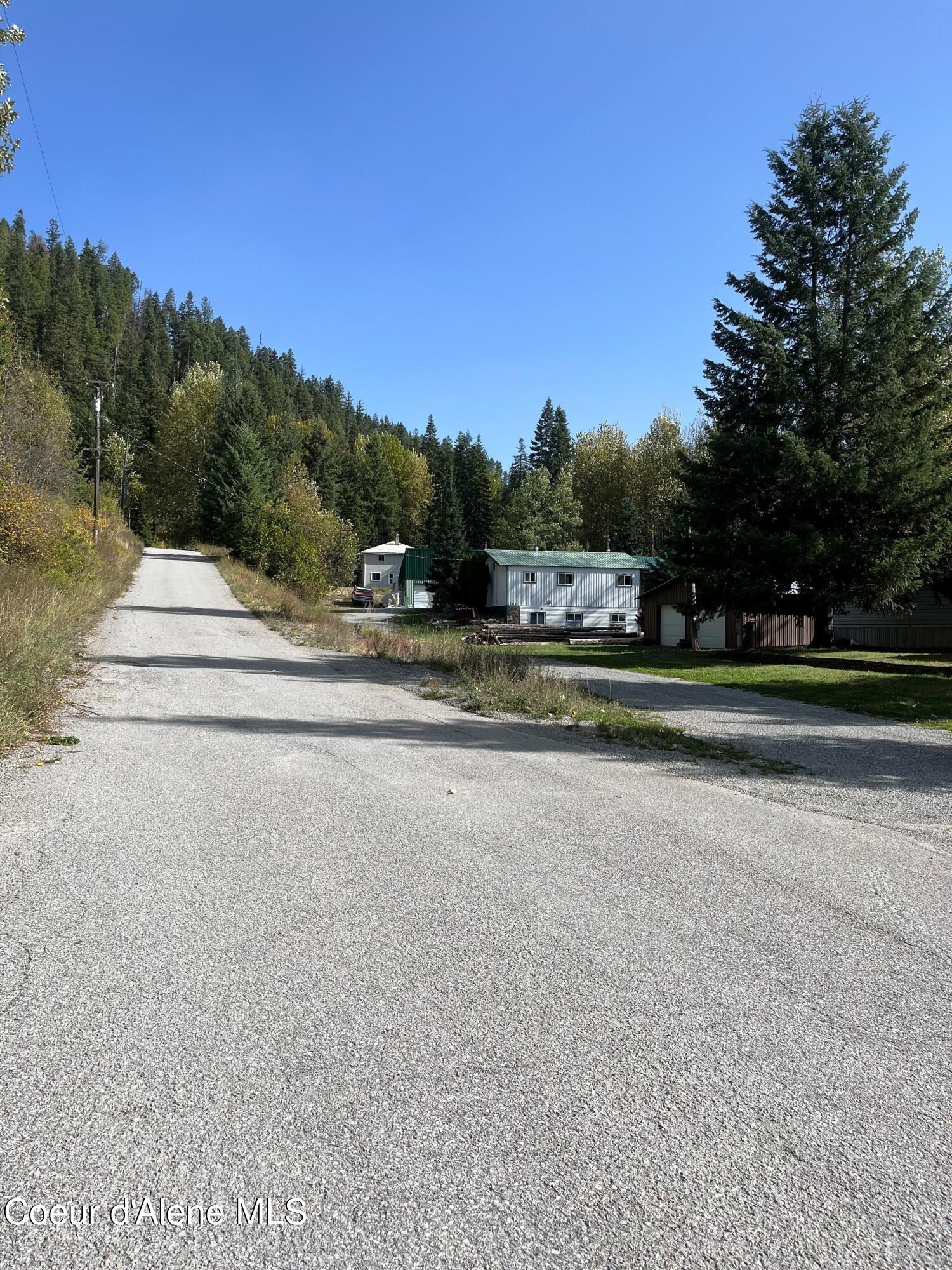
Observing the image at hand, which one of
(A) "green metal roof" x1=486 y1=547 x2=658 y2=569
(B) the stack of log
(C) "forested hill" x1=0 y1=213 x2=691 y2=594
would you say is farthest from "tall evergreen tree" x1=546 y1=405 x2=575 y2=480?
(B) the stack of log

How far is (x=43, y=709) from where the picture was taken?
9125mm

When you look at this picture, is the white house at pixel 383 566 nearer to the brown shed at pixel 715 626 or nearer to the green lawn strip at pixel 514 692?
the brown shed at pixel 715 626

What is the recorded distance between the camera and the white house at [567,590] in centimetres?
5359

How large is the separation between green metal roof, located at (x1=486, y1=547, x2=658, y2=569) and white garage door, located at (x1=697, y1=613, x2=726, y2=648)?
17252 millimetres

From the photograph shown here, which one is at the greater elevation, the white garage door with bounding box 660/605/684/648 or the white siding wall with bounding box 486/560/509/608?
the white siding wall with bounding box 486/560/509/608

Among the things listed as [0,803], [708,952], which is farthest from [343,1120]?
[0,803]

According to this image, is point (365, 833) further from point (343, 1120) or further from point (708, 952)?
point (343, 1120)

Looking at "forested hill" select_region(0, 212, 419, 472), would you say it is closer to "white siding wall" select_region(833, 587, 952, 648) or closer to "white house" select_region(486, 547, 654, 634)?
"white house" select_region(486, 547, 654, 634)

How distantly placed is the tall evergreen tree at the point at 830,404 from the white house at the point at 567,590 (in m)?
26.4

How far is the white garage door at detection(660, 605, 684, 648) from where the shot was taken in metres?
38.9

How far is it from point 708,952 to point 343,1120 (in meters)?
1.95

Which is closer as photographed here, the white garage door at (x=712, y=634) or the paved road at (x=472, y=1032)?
the paved road at (x=472, y=1032)

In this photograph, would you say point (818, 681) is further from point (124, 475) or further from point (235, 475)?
point (124, 475)

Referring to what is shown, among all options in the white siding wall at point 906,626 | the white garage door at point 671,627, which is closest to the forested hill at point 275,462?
the white garage door at point 671,627
